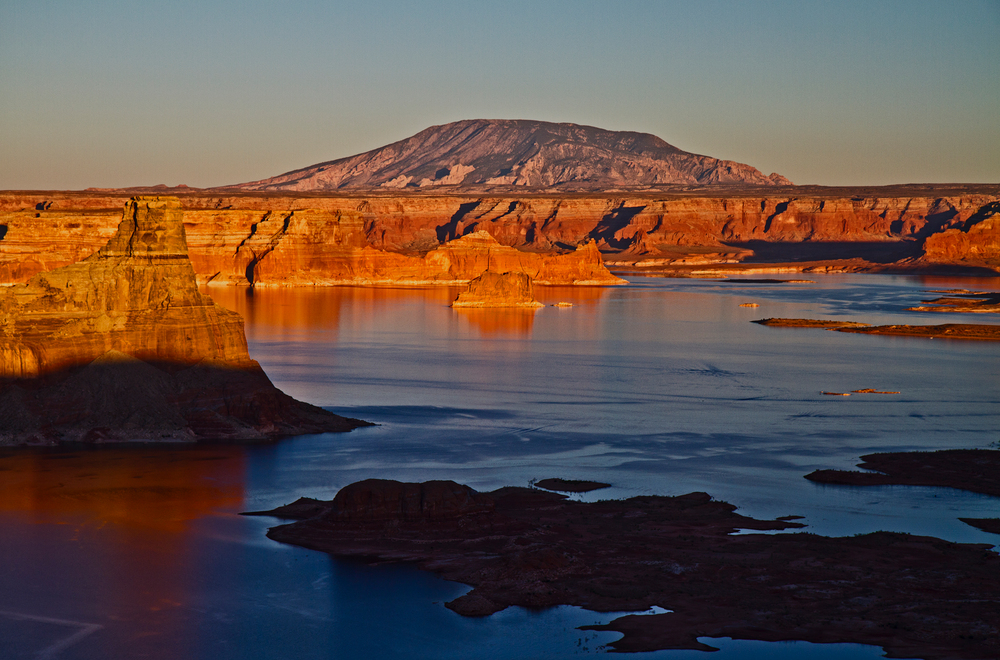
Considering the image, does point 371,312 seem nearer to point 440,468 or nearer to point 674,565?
point 440,468

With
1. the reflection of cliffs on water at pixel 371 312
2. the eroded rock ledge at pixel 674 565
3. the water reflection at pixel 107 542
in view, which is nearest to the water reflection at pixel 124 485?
the water reflection at pixel 107 542

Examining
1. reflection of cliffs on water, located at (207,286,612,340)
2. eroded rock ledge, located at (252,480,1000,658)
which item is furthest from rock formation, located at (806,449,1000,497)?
reflection of cliffs on water, located at (207,286,612,340)

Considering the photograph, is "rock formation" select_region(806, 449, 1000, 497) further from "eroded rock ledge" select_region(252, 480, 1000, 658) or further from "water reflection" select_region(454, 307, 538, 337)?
"water reflection" select_region(454, 307, 538, 337)

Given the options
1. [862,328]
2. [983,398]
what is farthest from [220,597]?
[862,328]

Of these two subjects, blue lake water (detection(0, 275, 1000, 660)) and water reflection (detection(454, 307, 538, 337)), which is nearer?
blue lake water (detection(0, 275, 1000, 660))

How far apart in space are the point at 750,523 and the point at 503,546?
6.52 metres

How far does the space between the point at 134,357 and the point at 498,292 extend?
257 ft

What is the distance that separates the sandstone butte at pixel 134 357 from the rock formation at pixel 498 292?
74.1 meters

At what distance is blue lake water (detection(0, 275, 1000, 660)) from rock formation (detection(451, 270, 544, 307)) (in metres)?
31.0

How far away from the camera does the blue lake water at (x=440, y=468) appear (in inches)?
821

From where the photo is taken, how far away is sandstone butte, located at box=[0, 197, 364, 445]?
35969 millimetres

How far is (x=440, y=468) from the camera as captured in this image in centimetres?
3494

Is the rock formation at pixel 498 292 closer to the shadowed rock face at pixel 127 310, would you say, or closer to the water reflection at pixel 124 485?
the shadowed rock face at pixel 127 310

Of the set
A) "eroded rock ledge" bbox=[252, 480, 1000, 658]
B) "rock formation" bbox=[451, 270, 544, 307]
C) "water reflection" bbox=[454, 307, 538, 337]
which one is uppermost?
"rock formation" bbox=[451, 270, 544, 307]
